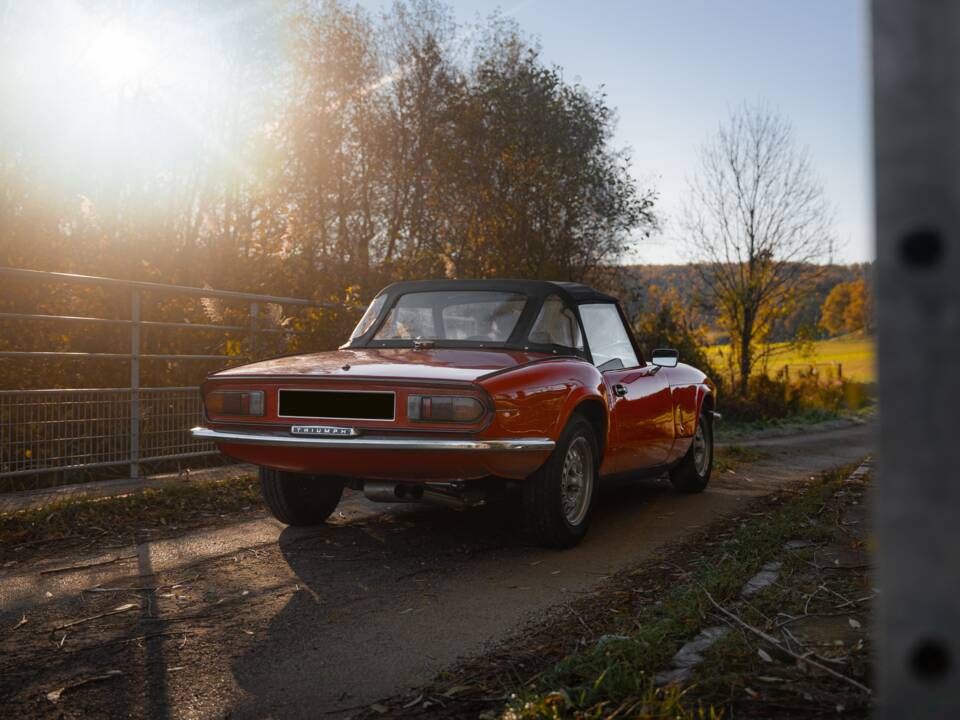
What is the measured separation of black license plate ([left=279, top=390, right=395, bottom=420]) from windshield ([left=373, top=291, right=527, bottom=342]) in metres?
1.20

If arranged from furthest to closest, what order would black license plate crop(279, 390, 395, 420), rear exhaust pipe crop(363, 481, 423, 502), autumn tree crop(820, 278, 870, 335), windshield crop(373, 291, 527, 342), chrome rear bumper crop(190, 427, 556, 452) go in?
windshield crop(373, 291, 527, 342), rear exhaust pipe crop(363, 481, 423, 502), black license plate crop(279, 390, 395, 420), chrome rear bumper crop(190, 427, 556, 452), autumn tree crop(820, 278, 870, 335)

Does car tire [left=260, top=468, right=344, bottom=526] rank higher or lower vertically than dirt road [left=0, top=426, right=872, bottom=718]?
higher

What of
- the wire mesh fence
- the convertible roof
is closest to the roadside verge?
the convertible roof

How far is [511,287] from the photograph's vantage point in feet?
19.8

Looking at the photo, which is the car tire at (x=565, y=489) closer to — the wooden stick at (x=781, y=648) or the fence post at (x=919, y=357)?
the wooden stick at (x=781, y=648)

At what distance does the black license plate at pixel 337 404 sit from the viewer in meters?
4.75

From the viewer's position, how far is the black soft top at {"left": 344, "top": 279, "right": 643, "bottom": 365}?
18.8 ft

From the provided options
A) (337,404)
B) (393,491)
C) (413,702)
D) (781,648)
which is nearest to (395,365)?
(337,404)

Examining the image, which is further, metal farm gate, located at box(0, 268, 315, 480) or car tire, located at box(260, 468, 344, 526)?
metal farm gate, located at box(0, 268, 315, 480)

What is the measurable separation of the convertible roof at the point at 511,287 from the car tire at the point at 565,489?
1.06 metres

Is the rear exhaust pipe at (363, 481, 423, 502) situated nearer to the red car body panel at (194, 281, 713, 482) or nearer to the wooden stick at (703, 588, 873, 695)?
the red car body panel at (194, 281, 713, 482)

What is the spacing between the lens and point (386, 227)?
2322cm

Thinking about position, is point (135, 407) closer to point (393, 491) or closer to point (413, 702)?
point (393, 491)

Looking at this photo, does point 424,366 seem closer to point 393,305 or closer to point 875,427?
point 393,305
